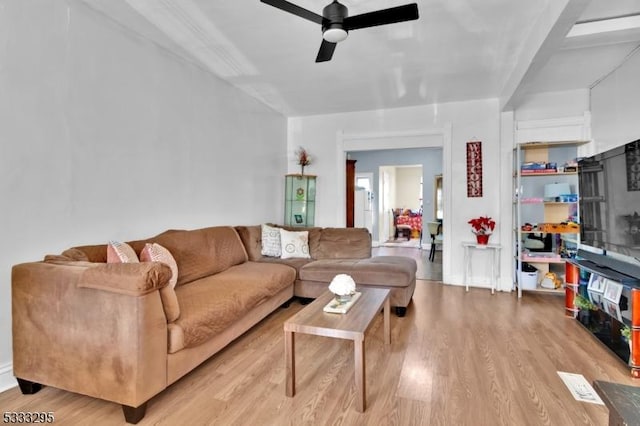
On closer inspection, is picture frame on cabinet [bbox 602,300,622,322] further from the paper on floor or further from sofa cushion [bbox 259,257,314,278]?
sofa cushion [bbox 259,257,314,278]

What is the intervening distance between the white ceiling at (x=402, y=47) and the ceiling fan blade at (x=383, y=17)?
0.45 m

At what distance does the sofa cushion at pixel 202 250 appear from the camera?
2.79 meters

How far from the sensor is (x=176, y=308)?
191 cm

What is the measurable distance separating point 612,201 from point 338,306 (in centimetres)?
237

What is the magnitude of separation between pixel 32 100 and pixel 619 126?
16.8 ft

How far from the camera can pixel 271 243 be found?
405 centimetres

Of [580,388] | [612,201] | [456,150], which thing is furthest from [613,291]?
[456,150]

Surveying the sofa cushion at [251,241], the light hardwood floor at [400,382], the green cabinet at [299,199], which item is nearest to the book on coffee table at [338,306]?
the light hardwood floor at [400,382]

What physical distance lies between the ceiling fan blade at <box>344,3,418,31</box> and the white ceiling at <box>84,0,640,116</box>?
17.8 inches

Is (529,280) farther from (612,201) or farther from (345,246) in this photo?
(345,246)

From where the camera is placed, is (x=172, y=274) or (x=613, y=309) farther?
(x=613, y=309)

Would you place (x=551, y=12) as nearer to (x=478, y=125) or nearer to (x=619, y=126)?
(x=619, y=126)

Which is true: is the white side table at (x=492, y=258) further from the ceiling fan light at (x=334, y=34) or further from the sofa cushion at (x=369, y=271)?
the ceiling fan light at (x=334, y=34)

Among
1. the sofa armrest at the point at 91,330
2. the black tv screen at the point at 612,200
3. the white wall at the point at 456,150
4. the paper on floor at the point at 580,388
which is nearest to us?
the sofa armrest at the point at 91,330
